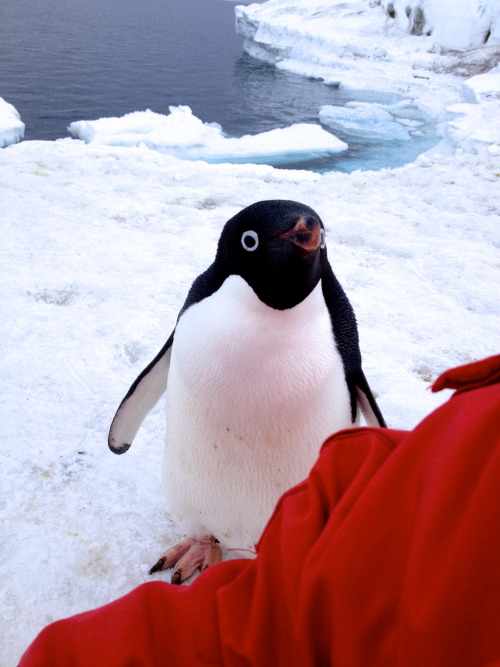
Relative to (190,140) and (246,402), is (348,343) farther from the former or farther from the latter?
(190,140)

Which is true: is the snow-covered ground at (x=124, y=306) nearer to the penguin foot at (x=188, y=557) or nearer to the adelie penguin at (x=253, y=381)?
the penguin foot at (x=188, y=557)

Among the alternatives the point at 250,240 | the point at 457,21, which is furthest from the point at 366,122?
the point at 250,240

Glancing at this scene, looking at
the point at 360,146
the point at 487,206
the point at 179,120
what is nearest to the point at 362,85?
the point at 360,146

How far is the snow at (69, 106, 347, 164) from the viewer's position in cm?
842

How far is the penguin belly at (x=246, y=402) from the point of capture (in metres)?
1.12

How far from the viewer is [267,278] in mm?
1055

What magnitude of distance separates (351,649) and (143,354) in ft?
5.30

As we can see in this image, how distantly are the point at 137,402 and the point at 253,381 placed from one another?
0.46 meters

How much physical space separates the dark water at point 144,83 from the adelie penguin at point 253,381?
8658mm

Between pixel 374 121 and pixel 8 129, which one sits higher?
pixel 374 121

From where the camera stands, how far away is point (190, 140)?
8.78 meters

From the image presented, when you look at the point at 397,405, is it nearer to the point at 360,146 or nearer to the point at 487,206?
the point at 487,206

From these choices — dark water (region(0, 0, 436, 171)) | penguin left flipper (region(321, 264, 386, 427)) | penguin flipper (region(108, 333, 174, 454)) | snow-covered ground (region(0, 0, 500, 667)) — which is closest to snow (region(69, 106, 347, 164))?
dark water (region(0, 0, 436, 171))

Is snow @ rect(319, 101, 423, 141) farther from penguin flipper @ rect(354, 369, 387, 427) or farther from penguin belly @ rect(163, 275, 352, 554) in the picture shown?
penguin belly @ rect(163, 275, 352, 554)
